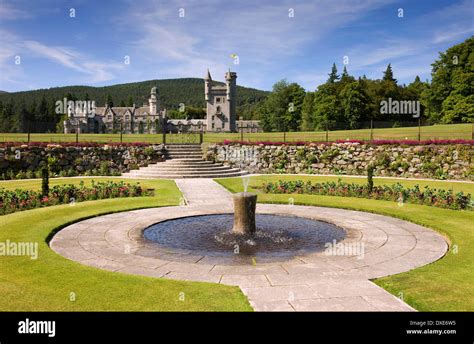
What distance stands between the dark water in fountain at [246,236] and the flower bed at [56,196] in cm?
589

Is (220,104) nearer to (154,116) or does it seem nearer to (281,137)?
(154,116)

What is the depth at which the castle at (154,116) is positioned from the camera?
118m

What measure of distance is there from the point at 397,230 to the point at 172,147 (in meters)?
23.6

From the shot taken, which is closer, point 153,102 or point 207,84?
point 207,84

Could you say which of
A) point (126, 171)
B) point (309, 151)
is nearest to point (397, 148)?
point (309, 151)

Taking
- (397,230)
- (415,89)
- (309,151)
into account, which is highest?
(415,89)

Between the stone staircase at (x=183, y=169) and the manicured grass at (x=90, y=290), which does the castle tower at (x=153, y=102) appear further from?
the manicured grass at (x=90, y=290)

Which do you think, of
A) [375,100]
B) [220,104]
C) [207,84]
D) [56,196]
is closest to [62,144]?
[56,196]

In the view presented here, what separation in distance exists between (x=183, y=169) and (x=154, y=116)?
109988mm

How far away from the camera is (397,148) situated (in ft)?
93.8

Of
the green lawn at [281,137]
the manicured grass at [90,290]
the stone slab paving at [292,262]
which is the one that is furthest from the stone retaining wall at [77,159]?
the manicured grass at [90,290]

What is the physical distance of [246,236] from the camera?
1059cm

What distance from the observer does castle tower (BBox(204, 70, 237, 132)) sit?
387 feet
